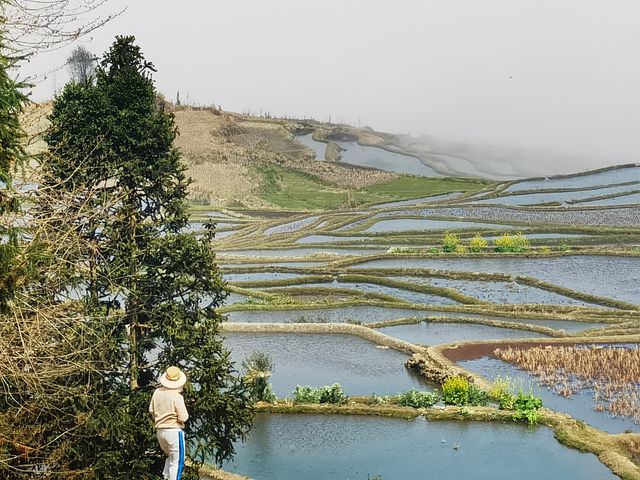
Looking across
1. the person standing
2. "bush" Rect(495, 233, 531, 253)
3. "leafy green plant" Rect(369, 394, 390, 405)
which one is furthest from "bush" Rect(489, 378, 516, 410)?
"bush" Rect(495, 233, 531, 253)

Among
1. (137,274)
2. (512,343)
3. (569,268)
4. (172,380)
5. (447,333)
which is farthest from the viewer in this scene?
(569,268)

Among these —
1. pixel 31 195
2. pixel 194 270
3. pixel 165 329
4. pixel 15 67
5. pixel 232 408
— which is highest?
pixel 15 67

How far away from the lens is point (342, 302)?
35188 mm

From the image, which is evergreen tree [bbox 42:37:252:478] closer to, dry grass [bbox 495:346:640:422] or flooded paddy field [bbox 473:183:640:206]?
dry grass [bbox 495:346:640:422]

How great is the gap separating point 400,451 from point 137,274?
6703mm

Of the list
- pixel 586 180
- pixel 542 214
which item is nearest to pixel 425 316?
pixel 542 214

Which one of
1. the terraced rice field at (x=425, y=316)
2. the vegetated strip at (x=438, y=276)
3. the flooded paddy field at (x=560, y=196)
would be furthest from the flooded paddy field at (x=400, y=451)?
the flooded paddy field at (x=560, y=196)

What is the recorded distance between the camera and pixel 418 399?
835 inches

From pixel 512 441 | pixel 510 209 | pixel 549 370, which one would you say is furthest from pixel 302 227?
pixel 512 441

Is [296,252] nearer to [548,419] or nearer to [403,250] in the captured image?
[403,250]

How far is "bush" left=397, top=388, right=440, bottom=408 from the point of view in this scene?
69.3 feet

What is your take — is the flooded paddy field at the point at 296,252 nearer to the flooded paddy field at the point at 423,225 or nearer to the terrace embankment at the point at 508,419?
the flooded paddy field at the point at 423,225

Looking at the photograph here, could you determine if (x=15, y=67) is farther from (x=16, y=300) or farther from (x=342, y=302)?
(x=342, y=302)

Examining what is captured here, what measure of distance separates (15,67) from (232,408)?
275 inches
